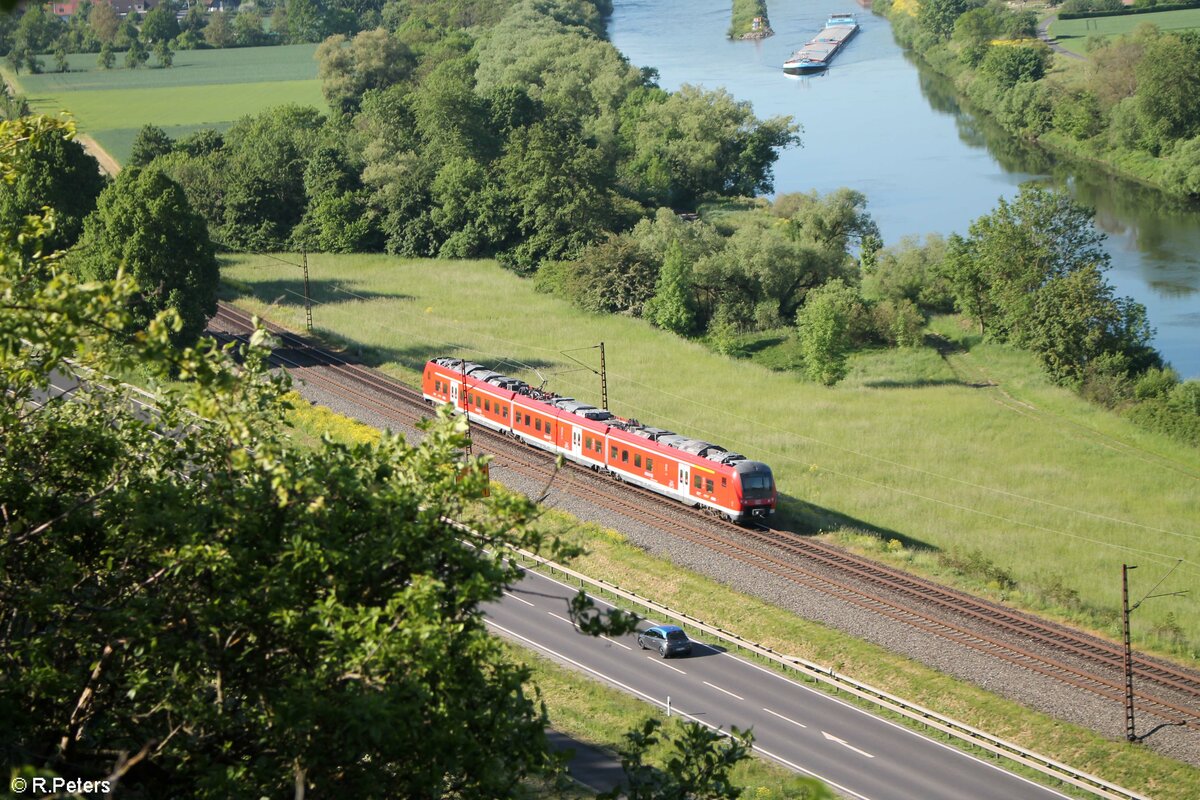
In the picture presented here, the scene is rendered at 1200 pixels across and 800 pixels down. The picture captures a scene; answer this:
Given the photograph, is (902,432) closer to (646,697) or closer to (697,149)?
(646,697)

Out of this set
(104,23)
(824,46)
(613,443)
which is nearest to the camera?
(613,443)

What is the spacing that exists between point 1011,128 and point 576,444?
273 ft

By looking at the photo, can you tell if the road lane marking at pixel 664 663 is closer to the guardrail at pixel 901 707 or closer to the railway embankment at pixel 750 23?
the guardrail at pixel 901 707

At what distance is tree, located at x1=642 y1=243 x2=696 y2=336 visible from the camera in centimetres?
7225

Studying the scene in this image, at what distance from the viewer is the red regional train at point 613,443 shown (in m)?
43.9

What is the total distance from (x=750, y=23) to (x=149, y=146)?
10016 centimetres

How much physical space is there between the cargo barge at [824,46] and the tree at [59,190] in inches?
3776

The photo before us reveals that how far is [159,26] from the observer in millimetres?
147625

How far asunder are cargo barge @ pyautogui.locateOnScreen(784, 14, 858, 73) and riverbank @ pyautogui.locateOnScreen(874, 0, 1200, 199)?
15425 millimetres

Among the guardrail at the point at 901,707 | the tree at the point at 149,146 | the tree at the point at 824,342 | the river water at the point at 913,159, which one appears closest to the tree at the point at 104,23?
the tree at the point at 149,146

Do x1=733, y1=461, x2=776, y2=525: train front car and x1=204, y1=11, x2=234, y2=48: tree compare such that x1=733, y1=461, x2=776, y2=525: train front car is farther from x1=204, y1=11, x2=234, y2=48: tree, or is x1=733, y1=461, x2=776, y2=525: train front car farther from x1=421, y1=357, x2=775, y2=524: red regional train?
x1=204, y1=11, x2=234, y2=48: tree

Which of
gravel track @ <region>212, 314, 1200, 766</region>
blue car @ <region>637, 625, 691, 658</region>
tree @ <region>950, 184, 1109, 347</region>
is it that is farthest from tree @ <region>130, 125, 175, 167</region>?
blue car @ <region>637, 625, 691, 658</region>

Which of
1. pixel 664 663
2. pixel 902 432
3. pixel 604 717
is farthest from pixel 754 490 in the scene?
pixel 902 432

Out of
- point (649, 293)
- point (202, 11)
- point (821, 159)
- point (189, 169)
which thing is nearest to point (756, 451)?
point (649, 293)
